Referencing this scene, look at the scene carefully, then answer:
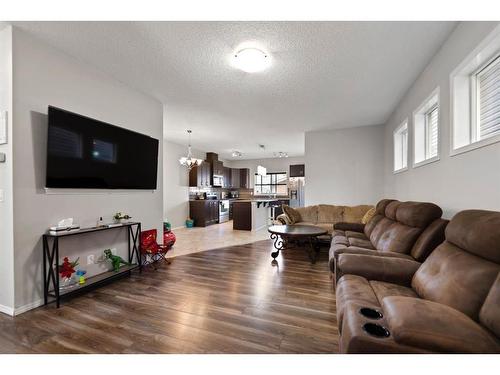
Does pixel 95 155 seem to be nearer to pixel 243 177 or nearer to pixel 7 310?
pixel 7 310

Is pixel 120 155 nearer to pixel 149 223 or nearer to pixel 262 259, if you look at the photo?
pixel 149 223

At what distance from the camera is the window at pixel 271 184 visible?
33.1 ft

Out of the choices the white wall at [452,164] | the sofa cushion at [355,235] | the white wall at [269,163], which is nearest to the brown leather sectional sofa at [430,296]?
the white wall at [452,164]

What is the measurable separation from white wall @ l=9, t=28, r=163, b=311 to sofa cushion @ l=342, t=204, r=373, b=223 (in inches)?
169

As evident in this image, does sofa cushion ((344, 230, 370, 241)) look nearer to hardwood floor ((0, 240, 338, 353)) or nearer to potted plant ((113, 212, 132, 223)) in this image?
hardwood floor ((0, 240, 338, 353))

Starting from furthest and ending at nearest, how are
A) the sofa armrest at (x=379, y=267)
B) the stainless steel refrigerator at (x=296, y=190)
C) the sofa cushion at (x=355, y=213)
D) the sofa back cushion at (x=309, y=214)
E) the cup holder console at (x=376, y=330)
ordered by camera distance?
the stainless steel refrigerator at (x=296, y=190)
the sofa back cushion at (x=309, y=214)
the sofa cushion at (x=355, y=213)
the sofa armrest at (x=379, y=267)
the cup holder console at (x=376, y=330)

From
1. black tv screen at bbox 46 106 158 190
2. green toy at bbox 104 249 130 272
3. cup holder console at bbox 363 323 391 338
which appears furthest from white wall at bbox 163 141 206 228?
cup holder console at bbox 363 323 391 338

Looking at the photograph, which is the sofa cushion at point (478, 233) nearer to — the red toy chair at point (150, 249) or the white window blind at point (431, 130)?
the white window blind at point (431, 130)

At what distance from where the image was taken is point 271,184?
33.9 feet

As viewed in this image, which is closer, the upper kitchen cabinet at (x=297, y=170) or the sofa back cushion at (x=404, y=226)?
the sofa back cushion at (x=404, y=226)

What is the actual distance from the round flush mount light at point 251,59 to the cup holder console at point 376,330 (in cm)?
240

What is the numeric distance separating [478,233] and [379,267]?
736mm
